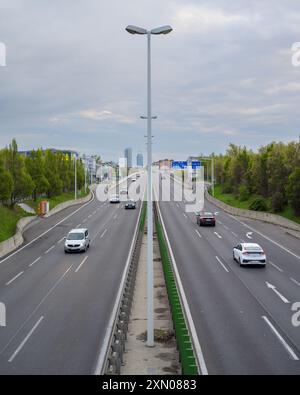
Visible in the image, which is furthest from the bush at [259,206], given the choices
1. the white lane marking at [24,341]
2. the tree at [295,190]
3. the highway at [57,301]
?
the white lane marking at [24,341]

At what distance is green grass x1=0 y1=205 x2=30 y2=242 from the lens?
137ft

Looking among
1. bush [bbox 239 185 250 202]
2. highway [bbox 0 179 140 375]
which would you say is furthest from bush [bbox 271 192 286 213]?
highway [bbox 0 179 140 375]

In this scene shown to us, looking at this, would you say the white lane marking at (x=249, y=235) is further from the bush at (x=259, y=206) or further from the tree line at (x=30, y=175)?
the tree line at (x=30, y=175)

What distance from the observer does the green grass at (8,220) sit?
4161 cm

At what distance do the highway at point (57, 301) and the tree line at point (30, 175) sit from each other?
463 inches

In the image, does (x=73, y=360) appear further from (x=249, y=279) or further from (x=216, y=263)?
(x=216, y=263)

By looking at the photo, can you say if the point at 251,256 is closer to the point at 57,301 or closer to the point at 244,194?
the point at 57,301

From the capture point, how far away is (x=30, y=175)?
6875 cm

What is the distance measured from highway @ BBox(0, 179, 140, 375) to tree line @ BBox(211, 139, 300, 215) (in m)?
20.1

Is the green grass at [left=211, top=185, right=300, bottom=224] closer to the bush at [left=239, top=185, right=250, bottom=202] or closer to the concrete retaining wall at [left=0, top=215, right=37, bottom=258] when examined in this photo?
the bush at [left=239, top=185, right=250, bottom=202]

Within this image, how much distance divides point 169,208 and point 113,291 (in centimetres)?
4608

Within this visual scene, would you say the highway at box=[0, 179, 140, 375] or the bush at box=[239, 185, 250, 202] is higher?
the bush at box=[239, 185, 250, 202]

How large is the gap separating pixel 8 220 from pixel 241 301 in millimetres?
32368

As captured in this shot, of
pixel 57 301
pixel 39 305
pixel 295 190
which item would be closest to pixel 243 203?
pixel 295 190
